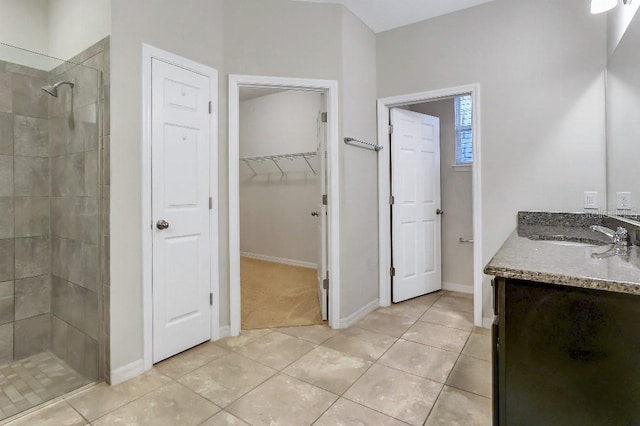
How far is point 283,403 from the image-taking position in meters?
1.73

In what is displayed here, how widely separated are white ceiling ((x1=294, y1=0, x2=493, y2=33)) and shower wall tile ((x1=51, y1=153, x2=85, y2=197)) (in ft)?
6.98

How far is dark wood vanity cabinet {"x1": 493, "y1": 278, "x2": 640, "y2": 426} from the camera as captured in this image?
949 millimetres

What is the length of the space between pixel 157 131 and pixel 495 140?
8.37 feet

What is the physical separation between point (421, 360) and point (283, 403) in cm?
98

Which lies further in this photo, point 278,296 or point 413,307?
point 278,296

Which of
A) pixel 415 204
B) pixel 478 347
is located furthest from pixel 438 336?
pixel 415 204

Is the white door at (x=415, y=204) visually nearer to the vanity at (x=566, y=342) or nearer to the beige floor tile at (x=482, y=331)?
the beige floor tile at (x=482, y=331)

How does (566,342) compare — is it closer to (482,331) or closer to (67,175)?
(482,331)

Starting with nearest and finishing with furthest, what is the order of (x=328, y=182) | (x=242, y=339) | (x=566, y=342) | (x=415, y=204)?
(x=566, y=342), (x=242, y=339), (x=328, y=182), (x=415, y=204)

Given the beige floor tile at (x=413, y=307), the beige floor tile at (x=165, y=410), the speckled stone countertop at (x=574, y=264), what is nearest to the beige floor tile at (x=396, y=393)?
the beige floor tile at (x=165, y=410)

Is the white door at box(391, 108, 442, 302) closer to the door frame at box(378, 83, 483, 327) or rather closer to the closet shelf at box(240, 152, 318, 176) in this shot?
the door frame at box(378, 83, 483, 327)

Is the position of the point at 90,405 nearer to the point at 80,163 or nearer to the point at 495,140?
the point at 80,163

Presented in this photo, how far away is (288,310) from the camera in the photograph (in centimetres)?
312

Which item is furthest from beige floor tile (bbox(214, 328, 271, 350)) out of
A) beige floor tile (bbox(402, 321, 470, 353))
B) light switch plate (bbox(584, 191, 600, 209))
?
light switch plate (bbox(584, 191, 600, 209))
